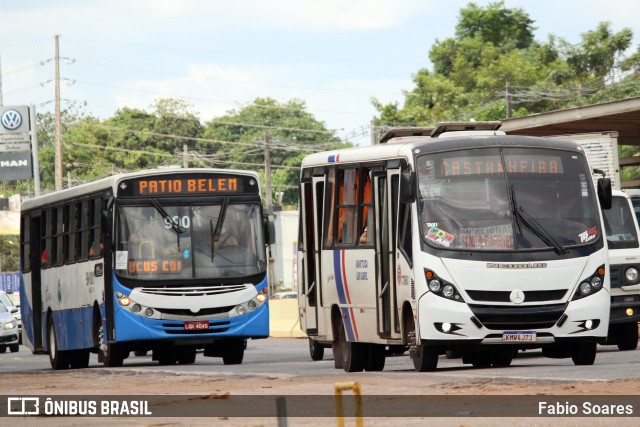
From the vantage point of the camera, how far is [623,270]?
24547 millimetres

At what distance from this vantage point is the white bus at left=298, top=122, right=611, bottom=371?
18.7m

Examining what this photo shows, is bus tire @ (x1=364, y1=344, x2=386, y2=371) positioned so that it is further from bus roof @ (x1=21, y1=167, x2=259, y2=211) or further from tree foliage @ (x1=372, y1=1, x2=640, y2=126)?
tree foliage @ (x1=372, y1=1, x2=640, y2=126)

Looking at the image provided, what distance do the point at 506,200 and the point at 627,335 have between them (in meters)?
6.68

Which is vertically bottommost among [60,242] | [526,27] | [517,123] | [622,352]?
[622,352]

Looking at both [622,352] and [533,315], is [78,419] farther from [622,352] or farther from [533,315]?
[622,352]

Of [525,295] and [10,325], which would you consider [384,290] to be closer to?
[525,295]

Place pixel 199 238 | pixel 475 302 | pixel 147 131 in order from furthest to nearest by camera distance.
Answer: pixel 147 131
pixel 199 238
pixel 475 302

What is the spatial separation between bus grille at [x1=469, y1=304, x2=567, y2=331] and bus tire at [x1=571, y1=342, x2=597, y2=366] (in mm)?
1155

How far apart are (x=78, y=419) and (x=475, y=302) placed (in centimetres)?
593

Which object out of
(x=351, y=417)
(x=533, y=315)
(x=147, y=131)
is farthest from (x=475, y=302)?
(x=147, y=131)

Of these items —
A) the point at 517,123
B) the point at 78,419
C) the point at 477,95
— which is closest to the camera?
the point at 78,419

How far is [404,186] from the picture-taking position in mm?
19000

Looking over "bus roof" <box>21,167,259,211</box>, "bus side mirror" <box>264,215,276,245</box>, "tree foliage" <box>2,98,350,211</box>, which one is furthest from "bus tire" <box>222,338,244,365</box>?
"tree foliage" <box>2,98,350,211</box>

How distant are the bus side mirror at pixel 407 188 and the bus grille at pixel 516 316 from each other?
147cm
